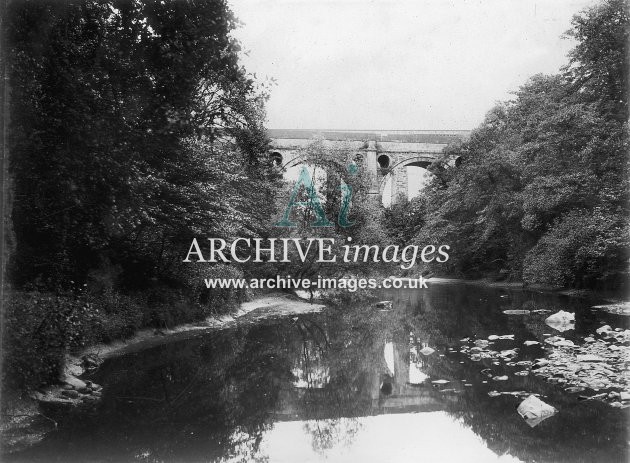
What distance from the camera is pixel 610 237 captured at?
51.7ft

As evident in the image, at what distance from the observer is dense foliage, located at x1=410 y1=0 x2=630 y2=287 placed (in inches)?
601

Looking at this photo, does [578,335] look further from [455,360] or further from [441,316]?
[441,316]

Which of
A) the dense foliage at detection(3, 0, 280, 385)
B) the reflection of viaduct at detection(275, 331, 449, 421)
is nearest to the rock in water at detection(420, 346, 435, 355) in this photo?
the reflection of viaduct at detection(275, 331, 449, 421)

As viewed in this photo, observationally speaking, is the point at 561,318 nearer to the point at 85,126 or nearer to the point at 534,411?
the point at 534,411

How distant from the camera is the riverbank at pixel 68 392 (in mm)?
5750

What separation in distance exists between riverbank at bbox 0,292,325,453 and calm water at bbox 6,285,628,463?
0.22m

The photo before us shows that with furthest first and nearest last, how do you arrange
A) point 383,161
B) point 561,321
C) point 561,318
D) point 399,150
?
1. point 383,161
2. point 399,150
3. point 561,318
4. point 561,321

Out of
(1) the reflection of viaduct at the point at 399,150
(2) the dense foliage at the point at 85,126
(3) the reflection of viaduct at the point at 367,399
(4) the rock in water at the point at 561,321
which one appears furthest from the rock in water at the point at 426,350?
(1) the reflection of viaduct at the point at 399,150

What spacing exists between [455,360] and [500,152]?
1862 cm

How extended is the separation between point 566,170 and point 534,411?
14.7m

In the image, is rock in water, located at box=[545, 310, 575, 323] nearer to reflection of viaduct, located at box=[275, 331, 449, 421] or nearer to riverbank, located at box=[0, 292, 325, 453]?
reflection of viaduct, located at box=[275, 331, 449, 421]

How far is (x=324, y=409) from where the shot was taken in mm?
7289

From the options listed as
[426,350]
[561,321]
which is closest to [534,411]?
[426,350]

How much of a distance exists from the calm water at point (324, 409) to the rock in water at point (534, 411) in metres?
0.08
